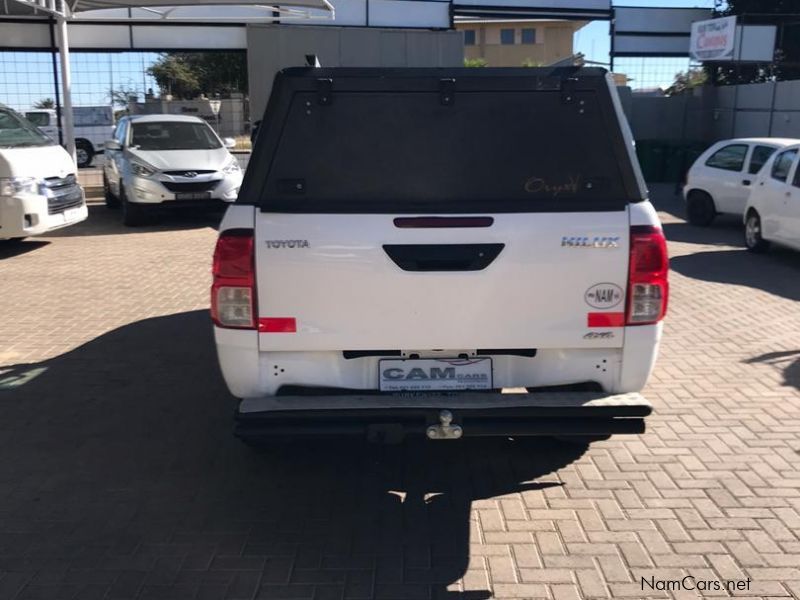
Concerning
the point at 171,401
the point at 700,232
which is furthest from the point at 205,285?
the point at 700,232

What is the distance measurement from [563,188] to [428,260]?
0.72m

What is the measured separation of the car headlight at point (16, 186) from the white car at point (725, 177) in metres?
10.5

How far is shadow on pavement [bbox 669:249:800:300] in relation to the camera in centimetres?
981

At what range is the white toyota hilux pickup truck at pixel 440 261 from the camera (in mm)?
3879

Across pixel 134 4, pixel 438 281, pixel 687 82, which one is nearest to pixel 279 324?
pixel 438 281

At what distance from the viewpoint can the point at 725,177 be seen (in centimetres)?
1412

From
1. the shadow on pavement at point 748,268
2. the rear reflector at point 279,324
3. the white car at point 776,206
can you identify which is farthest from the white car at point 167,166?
the rear reflector at point 279,324

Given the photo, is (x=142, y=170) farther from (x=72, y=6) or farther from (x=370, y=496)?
(x=370, y=496)

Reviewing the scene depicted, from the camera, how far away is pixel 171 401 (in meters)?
5.88

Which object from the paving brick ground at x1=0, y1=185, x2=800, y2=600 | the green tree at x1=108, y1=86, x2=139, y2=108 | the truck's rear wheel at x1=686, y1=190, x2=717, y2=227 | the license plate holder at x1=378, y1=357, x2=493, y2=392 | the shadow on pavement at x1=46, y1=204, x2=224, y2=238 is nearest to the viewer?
the paving brick ground at x1=0, y1=185, x2=800, y2=600

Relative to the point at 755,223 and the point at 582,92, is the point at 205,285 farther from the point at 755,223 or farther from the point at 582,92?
the point at 755,223

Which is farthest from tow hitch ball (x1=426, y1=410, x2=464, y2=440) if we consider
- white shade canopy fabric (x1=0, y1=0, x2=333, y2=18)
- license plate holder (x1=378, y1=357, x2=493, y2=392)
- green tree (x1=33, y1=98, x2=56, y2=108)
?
green tree (x1=33, y1=98, x2=56, y2=108)

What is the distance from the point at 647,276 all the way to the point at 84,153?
27359 mm

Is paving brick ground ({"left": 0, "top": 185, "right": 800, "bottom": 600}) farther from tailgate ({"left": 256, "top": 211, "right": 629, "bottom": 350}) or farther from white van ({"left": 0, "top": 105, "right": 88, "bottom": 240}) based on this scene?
white van ({"left": 0, "top": 105, "right": 88, "bottom": 240})
